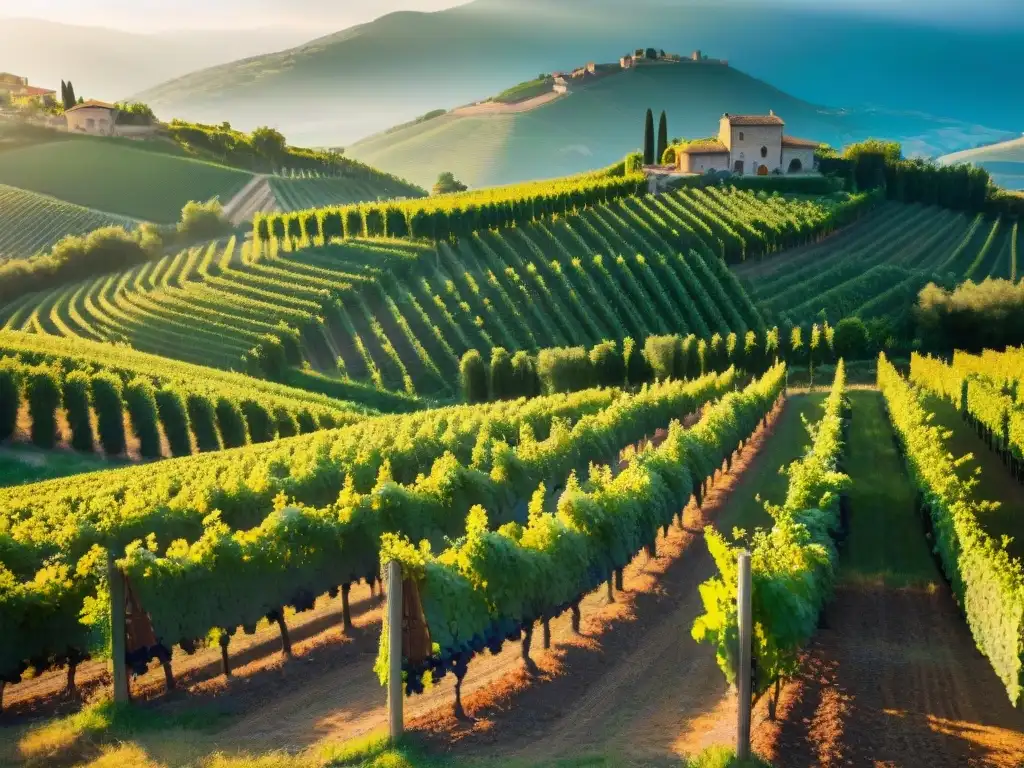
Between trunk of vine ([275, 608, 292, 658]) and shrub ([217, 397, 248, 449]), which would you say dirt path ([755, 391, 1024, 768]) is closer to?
trunk of vine ([275, 608, 292, 658])

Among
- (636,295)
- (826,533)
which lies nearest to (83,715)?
(826,533)

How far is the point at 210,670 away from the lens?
62.9 feet

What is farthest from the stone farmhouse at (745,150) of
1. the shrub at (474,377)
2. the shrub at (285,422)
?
the shrub at (285,422)

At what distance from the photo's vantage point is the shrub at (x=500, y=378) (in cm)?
5781

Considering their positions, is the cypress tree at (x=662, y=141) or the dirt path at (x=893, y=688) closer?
the dirt path at (x=893, y=688)

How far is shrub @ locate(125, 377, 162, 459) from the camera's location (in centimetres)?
4366

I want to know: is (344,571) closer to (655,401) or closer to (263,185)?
(655,401)

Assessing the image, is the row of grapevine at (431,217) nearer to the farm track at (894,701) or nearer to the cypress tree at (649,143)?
the cypress tree at (649,143)

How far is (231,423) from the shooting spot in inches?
1738

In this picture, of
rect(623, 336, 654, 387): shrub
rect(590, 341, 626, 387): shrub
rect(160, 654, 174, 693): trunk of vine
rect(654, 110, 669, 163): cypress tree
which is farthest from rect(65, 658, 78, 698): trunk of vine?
rect(654, 110, 669, 163): cypress tree

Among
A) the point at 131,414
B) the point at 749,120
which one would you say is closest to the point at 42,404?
the point at 131,414

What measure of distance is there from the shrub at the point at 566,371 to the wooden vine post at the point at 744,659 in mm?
42974

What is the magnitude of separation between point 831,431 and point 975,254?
69.0 meters

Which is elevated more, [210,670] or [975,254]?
[975,254]
